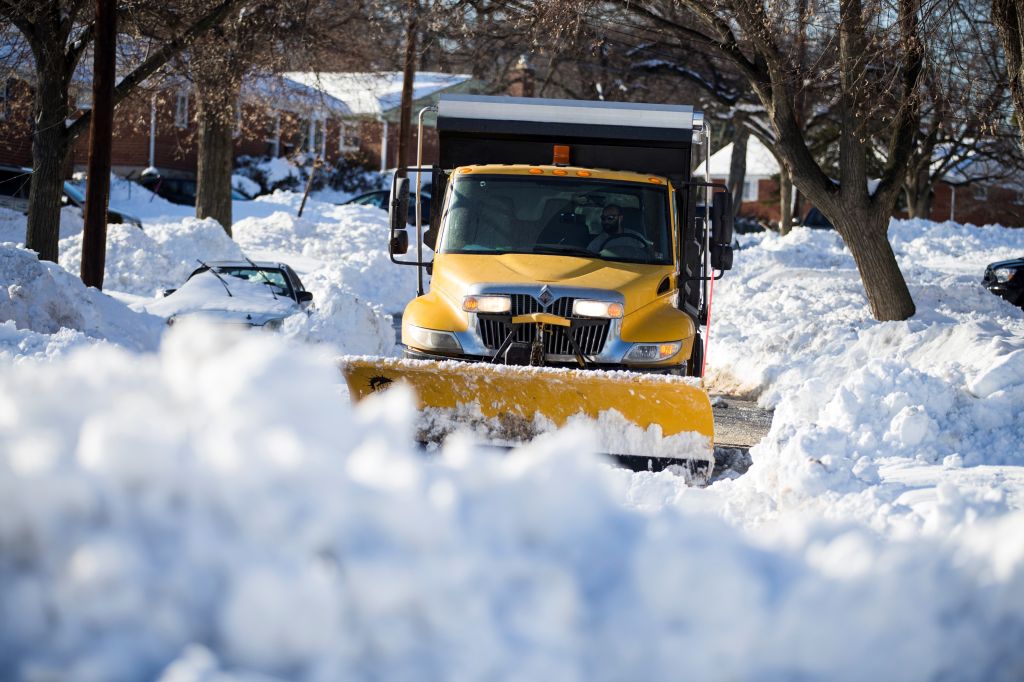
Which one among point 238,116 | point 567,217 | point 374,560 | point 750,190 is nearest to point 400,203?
point 567,217

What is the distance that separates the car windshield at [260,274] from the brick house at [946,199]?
4792cm

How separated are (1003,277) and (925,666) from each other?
22.0m

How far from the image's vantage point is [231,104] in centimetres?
2400

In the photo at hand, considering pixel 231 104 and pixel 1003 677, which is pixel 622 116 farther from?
pixel 231 104

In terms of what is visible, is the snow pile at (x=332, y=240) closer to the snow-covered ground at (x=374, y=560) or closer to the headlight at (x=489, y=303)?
the headlight at (x=489, y=303)

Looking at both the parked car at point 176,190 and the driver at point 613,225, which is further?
the parked car at point 176,190

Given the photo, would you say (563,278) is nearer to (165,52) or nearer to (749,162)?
(165,52)

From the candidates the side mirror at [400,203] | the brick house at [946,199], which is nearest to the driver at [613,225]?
the side mirror at [400,203]

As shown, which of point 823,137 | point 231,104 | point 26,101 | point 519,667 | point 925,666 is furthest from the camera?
point 823,137

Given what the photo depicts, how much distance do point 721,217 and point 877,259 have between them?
645 cm

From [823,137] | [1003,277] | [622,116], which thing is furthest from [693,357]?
[823,137]

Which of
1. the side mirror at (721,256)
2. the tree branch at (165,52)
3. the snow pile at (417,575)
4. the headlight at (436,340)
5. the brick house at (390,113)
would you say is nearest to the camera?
the snow pile at (417,575)

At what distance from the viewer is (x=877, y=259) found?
51.1 ft

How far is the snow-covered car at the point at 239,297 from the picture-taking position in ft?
43.8
